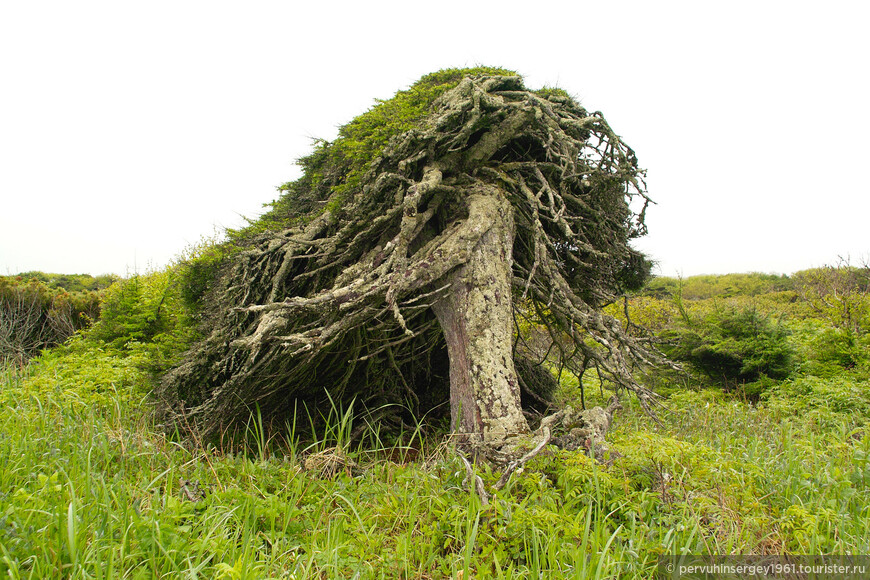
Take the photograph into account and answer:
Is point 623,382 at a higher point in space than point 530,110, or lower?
lower

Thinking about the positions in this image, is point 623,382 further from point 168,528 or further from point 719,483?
point 168,528

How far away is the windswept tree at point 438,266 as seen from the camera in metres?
3.65

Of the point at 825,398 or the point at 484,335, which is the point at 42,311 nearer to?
the point at 484,335

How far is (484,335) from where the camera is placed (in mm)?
3631

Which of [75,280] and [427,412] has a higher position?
[75,280]

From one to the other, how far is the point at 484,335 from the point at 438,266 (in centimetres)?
66

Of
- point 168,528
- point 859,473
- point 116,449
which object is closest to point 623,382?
point 859,473

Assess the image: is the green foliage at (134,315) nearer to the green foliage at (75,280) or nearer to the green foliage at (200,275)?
the green foliage at (200,275)

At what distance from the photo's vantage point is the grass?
6.68 feet

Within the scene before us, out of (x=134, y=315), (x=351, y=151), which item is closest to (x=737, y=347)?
(x=351, y=151)

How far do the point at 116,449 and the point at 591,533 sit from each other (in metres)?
3.36

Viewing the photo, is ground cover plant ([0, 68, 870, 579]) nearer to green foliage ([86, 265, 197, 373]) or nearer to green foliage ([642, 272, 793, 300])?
green foliage ([86, 265, 197, 373])

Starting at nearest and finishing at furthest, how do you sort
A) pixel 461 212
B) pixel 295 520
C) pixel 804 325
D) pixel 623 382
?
pixel 295 520
pixel 623 382
pixel 461 212
pixel 804 325

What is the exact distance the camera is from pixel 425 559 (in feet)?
7.60
